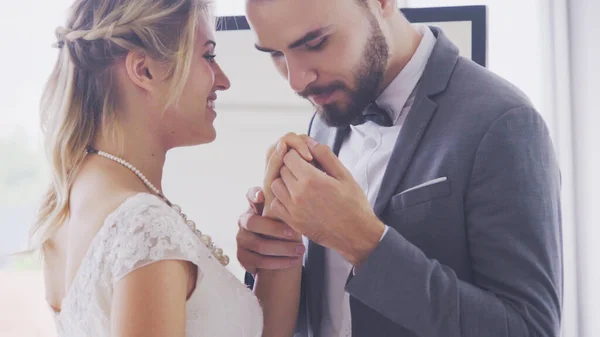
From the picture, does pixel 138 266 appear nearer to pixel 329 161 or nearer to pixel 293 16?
pixel 329 161

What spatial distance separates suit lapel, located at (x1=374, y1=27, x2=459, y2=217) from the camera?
3.95 ft

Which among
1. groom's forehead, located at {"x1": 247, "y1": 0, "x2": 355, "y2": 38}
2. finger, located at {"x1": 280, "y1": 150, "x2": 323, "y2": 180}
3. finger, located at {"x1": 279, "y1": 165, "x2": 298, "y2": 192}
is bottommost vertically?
finger, located at {"x1": 279, "y1": 165, "x2": 298, "y2": 192}

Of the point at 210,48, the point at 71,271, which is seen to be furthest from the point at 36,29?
the point at 71,271

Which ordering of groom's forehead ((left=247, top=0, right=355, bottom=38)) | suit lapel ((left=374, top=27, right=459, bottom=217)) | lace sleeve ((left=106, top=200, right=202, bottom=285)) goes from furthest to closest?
groom's forehead ((left=247, top=0, right=355, bottom=38))
suit lapel ((left=374, top=27, right=459, bottom=217))
lace sleeve ((left=106, top=200, right=202, bottom=285))

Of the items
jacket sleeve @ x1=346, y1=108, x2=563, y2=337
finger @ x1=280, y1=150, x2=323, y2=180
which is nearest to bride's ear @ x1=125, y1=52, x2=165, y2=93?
finger @ x1=280, y1=150, x2=323, y2=180

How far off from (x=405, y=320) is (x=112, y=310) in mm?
502

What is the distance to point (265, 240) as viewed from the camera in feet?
4.44

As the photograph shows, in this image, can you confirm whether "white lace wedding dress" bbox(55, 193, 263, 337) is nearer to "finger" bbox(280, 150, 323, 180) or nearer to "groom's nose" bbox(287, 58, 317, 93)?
"finger" bbox(280, 150, 323, 180)

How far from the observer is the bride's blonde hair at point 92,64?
4.03ft

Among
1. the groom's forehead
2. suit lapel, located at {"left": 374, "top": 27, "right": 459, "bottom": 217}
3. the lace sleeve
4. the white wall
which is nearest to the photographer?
the lace sleeve

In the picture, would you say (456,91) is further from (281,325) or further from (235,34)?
(235,34)

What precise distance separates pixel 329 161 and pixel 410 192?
0.18 m

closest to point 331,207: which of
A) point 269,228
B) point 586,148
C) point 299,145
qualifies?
point 299,145

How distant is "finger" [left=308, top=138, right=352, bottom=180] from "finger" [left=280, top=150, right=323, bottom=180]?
3 cm
